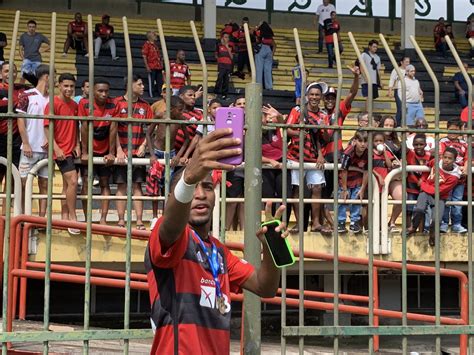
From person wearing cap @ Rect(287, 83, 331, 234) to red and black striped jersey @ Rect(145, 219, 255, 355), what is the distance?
8.58 ft

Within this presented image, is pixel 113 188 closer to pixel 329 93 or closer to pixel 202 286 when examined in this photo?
pixel 329 93

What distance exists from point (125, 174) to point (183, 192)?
4.83 m

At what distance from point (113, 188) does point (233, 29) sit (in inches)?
338

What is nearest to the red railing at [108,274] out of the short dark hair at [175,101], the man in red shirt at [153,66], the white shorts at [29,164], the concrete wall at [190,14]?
the white shorts at [29,164]

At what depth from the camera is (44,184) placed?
922cm

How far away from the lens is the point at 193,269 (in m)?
4.35

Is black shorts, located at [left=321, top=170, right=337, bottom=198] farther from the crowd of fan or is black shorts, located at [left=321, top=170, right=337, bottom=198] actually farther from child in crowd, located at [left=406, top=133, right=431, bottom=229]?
child in crowd, located at [left=406, top=133, right=431, bottom=229]

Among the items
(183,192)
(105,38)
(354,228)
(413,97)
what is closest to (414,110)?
(413,97)

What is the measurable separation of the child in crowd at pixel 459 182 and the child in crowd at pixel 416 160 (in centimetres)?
29

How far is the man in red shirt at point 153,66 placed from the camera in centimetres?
1415

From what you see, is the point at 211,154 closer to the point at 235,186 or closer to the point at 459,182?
the point at 235,186

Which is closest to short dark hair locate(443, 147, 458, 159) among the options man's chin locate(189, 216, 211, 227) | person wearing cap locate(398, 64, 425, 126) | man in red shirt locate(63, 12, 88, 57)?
person wearing cap locate(398, 64, 425, 126)

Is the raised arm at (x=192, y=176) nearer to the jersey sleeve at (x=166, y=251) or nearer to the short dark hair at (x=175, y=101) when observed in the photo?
the jersey sleeve at (x=166, y=251)

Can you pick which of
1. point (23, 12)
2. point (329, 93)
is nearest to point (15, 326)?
point (329, 93)
